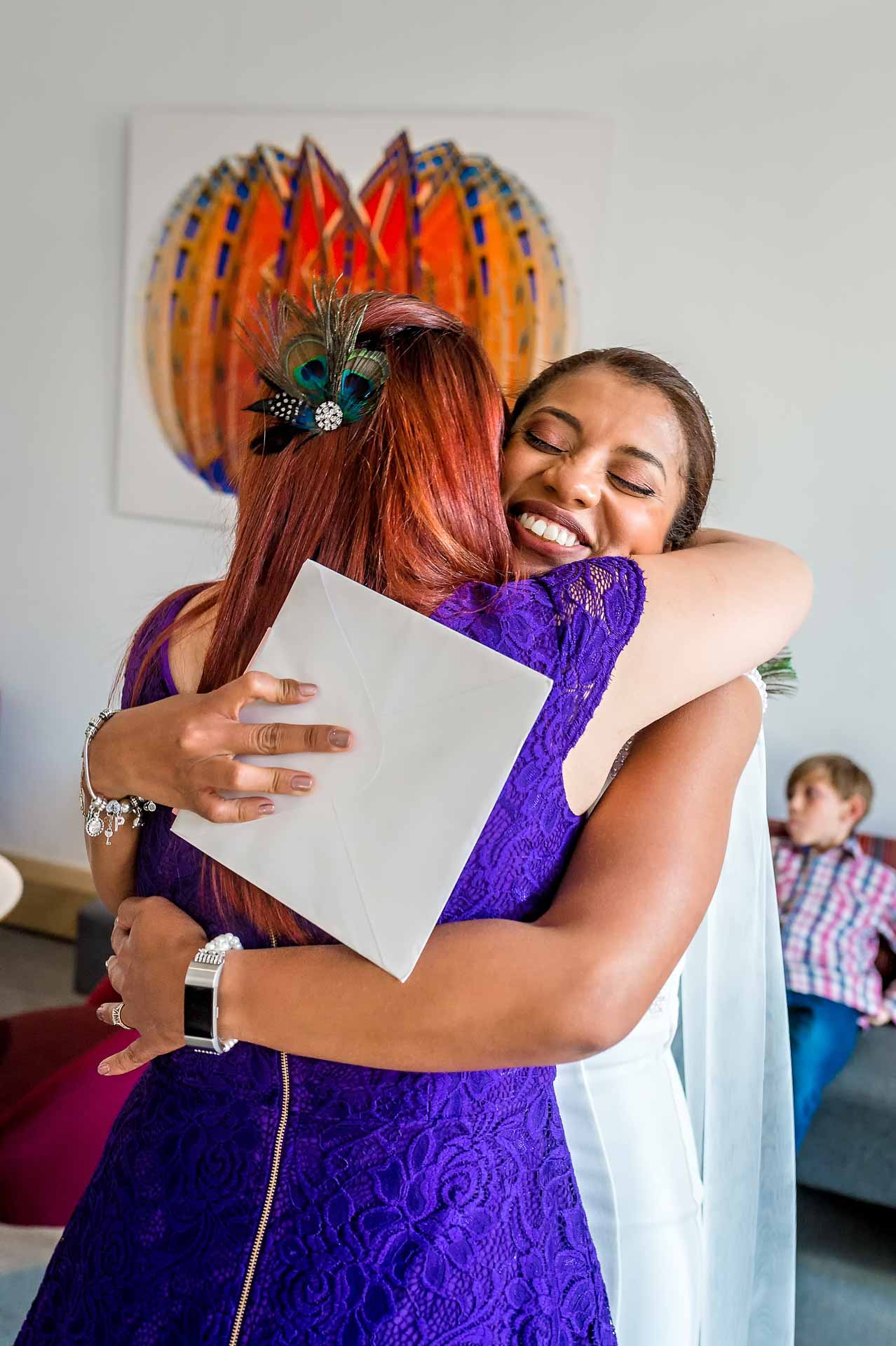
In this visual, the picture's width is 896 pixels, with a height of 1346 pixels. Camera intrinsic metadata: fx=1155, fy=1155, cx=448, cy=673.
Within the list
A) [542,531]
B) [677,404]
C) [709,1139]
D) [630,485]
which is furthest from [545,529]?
[709,1139]

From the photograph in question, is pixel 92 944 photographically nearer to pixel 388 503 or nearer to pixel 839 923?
pixel 839 923

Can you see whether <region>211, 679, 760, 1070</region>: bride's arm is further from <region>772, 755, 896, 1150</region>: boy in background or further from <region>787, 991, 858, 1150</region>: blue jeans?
<region>772, 755, 896, 1150</region>: boy in background

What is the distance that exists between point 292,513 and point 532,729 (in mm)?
253

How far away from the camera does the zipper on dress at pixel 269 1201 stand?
838mm

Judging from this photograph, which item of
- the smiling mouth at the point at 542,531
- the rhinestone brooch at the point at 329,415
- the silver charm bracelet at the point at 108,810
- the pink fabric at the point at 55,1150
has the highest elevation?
the rhinestone brooch at the point at 329,415

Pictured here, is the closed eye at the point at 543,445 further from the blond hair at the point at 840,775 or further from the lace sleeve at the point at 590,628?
the blond hair at the point at 840,775

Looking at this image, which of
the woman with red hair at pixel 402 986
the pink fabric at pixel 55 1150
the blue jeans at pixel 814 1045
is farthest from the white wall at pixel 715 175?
the woman with red hair at pixel 402 986

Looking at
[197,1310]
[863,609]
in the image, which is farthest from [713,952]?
[863,609]

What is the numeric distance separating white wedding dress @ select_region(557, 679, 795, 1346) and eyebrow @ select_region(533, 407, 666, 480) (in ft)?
1.17

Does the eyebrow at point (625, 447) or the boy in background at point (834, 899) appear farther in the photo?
the boy in background at point (834, 899)

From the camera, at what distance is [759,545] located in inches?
51.3

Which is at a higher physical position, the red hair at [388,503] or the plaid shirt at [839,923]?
the red hair at [388,503]

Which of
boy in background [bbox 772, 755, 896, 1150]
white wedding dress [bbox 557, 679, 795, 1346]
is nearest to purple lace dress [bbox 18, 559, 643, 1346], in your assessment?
white wedding dress [bbox 557, 679, 795, 1346]

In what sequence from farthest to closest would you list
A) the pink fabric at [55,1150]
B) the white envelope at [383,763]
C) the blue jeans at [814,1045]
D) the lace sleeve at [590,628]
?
the blue jeans at [814,1045], the pink fabric at [55,1150], the lace sleeve at [590,628], the white envelope at [383,763]
